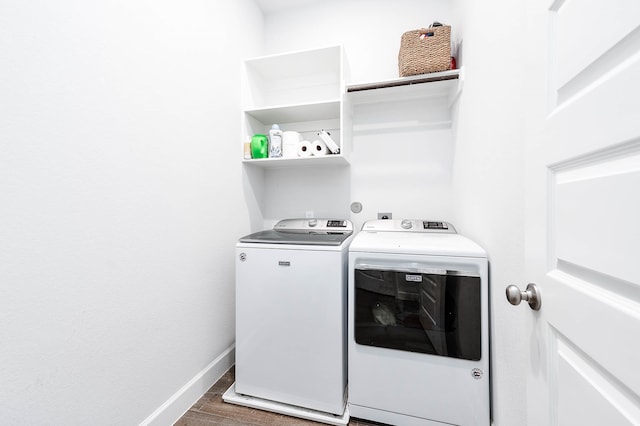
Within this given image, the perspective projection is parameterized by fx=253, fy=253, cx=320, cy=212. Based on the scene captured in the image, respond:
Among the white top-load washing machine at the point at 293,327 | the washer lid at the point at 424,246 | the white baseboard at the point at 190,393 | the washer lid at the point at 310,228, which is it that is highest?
the washer lid at the point at 310,228

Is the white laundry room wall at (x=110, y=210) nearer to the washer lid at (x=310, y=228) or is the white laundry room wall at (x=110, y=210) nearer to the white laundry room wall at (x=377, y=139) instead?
the washer lid at (x=310, y=228)

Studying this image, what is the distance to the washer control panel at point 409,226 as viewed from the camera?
5.79 ft

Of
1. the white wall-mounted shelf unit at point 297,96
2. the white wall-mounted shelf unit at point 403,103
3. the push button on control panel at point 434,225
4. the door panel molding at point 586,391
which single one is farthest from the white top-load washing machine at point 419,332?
the white wall-mounted shelf unit at point 403,103

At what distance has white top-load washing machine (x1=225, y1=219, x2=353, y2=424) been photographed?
138cm

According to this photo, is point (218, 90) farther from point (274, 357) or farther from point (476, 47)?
point (274, 357)

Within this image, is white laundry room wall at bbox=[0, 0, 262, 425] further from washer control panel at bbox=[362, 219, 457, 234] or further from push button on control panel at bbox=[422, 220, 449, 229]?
push button on control panel at bbox=[422, 220, 449, 229]

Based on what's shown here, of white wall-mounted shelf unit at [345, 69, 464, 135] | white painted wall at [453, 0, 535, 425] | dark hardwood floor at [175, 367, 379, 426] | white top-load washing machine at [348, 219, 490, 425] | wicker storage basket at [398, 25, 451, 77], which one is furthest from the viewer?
white wall-mounted shelf unit at [345, 69, 464, 135]

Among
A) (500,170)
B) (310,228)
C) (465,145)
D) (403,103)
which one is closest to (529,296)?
(500,170)

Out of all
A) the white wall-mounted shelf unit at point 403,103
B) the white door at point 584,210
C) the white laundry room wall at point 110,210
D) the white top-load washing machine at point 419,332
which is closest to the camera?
the white door at point 584,210

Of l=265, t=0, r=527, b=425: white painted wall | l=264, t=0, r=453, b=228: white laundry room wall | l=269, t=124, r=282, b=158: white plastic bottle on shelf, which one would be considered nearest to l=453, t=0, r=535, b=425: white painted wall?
l=265, t=0, r=527, b=425: white painted wall

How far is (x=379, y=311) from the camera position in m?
1.33

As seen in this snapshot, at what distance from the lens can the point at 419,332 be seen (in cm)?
126

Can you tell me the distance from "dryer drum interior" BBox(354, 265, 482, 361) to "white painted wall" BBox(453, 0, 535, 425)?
0.11 meters

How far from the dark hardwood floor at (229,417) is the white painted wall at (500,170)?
0.80 metres
